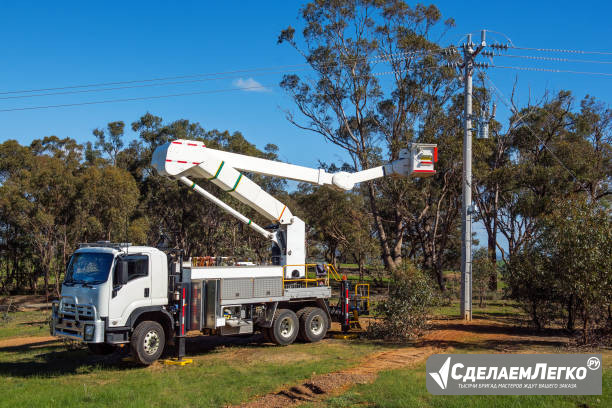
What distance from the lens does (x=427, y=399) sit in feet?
28.6

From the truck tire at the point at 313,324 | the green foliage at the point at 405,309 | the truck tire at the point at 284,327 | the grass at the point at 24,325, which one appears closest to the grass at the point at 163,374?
the truck tire at the point at 284,327

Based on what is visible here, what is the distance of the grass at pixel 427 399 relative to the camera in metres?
8.26

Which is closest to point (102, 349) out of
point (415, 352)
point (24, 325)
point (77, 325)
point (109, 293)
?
point (77, 325)

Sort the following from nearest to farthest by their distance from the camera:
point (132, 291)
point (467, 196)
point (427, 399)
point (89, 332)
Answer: point (427, 399) < point (89, 332) < point (132, 291) < point (467, 196)

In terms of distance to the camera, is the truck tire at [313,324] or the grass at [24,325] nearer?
the truck tire at [313,324]

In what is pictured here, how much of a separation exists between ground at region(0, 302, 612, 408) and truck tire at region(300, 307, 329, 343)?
0.93ft

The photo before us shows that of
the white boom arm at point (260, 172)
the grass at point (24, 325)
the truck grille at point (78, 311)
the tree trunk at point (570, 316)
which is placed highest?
the white boom arm at point (260, 172)

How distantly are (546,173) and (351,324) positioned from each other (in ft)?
67.2

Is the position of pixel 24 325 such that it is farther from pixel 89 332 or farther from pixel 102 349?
pixel 89 332

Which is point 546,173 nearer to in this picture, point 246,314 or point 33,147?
point 246,314

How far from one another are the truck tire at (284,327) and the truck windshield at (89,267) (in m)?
4.95

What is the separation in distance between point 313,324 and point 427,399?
746 centimetres

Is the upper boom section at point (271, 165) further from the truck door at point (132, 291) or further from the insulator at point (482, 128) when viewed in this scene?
the insulator at point (482, 128)

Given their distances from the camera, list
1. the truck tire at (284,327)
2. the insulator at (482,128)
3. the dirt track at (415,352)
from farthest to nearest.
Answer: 1. the insulator at (482,128)
2. the truck tire at (284,327)
3. the dirt track at (415,352)
